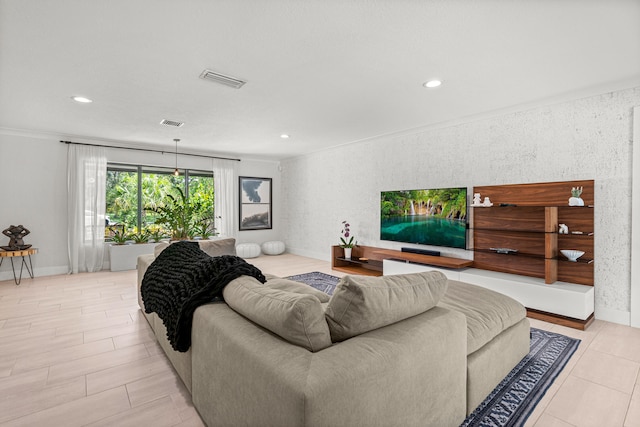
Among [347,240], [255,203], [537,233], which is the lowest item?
[347,240]

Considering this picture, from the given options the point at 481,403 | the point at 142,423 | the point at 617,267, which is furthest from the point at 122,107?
the point at 617,267

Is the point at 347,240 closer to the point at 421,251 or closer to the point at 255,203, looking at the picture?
the point at 421,251

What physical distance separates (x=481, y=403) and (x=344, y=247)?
3.97 m

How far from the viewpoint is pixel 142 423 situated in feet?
5.69

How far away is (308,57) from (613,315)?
13.0 ft

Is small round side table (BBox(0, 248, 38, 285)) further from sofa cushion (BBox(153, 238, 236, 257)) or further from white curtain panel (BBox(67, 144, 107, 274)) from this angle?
sofa cushion (BBox(153, 238, 236, 257))

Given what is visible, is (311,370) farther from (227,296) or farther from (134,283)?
(134,283)

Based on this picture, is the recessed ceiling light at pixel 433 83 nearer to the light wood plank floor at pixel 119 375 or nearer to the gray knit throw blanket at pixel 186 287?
the gray knit throw blanket at pixel 186 287

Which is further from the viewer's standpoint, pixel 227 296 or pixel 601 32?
pixel 601 32

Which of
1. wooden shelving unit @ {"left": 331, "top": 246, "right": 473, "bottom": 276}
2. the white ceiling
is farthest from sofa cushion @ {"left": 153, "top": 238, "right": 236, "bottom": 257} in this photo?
wooden shelving unit @ {"left": 331, "top": 246, "right": 473, "bottom": 276}

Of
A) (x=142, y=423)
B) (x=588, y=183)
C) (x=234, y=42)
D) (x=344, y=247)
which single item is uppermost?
(x=234, y=42)

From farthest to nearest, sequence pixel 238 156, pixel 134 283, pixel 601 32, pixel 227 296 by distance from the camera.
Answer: pixel 238 156 → pixel 134 283 → pixel 601 32 → pixel 227 296

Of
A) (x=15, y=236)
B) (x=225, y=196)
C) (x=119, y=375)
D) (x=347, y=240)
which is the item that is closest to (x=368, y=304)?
(x=119, y=375)

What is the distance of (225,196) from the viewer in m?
7.20
